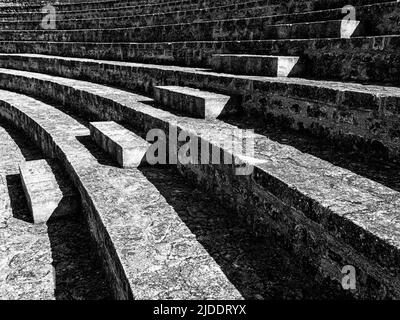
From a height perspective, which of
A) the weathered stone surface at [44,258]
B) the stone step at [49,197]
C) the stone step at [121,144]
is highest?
the stone step at [121,144]

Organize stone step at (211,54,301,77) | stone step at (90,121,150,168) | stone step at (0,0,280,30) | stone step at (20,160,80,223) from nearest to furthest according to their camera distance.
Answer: stone step at (20,160,80,223) → stone step at (90,121,150,168) → stone step at (211,54,301,77) → stone step at (0,0,280,30)

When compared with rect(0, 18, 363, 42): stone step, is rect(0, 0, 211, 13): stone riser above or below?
above

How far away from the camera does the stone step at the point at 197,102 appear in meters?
3.96

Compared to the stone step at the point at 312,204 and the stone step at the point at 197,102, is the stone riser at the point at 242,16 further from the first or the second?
the stone step at the point at 197,102

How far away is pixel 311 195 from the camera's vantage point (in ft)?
6.63

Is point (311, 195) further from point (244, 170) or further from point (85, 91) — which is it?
point (85, 91)

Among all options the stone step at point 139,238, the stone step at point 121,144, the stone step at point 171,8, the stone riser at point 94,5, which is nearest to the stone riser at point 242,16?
the stone step at point 171,8

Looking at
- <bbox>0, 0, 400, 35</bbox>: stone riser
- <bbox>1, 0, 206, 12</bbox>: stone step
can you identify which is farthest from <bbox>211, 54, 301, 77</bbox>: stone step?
<bbox>1, 0, 206, 12</bbox>: stone step

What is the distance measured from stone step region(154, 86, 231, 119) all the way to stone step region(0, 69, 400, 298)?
1.08 feet

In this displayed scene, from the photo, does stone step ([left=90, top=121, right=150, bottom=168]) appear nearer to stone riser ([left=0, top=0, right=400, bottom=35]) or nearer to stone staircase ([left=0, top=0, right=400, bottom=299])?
stone staircase ([left=0, top=0, right=400, bottom=299])

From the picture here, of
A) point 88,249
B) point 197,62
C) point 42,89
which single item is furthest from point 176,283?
point 42,89

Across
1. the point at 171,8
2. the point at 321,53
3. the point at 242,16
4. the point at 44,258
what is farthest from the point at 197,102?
the point at 171,8

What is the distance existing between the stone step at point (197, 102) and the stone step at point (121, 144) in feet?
2.22

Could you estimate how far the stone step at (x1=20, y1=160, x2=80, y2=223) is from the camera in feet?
12.1
